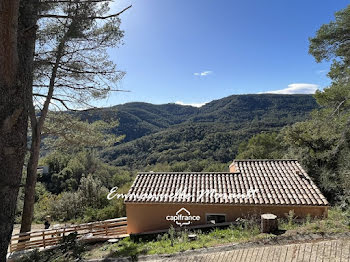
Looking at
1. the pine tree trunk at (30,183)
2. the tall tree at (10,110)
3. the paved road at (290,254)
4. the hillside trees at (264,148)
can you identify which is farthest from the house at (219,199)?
the hillside trees at (264,148)

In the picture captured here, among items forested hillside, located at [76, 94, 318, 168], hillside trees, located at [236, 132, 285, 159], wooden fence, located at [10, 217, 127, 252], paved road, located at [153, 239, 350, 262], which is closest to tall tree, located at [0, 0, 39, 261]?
paved road, located at [153, 239, 350, 262]

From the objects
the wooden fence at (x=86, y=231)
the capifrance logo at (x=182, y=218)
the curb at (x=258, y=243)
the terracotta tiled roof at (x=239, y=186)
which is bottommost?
the wooden fence at (x=86, y=231)

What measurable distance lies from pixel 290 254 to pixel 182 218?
6.21m

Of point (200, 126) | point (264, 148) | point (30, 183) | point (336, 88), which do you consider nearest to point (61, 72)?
point (30, 183)

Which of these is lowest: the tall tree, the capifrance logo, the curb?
the capifrance logo

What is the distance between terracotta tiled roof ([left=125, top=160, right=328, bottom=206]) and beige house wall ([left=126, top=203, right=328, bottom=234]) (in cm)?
27

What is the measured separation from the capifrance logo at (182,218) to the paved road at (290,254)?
4.85m

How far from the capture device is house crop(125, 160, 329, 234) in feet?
34.4

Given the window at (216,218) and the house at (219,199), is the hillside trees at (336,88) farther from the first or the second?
the window at (216,218)

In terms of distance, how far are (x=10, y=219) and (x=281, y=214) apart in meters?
9.79

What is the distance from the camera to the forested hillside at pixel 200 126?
72625mm

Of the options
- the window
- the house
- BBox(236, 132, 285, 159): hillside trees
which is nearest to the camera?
the house

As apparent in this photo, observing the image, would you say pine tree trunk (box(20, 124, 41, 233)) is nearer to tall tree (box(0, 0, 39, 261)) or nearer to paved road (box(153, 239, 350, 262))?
paved road (box(153, 239, 350, 262))

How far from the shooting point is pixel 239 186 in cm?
1180
